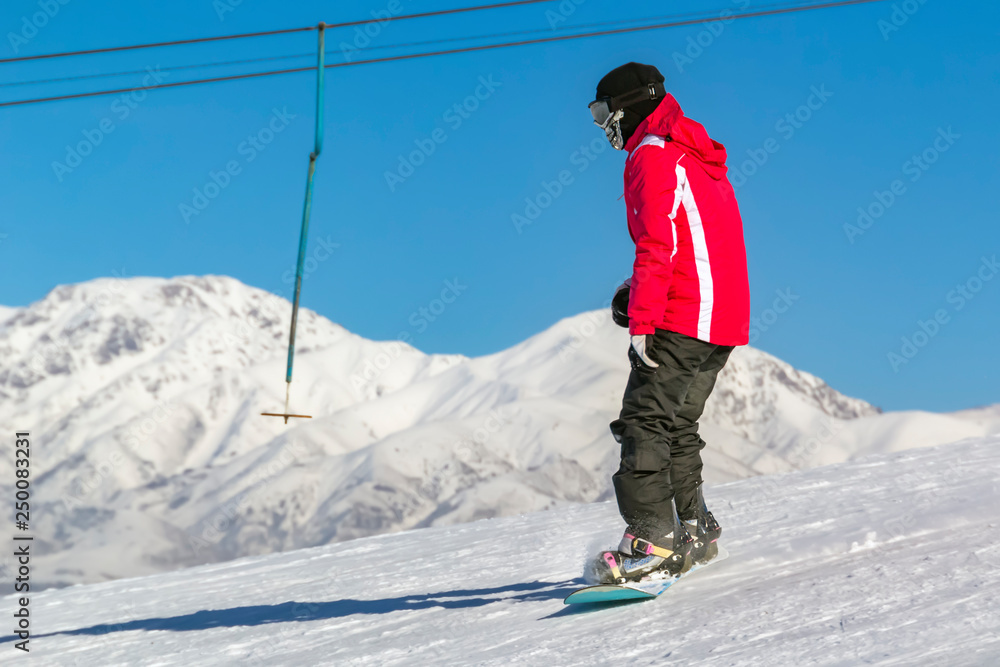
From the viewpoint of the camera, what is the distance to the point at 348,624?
11.3ft

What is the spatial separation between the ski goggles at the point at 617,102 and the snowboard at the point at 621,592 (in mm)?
1678

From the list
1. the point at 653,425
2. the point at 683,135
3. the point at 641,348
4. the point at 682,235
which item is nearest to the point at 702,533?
the point at 653,425

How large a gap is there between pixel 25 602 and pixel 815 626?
4.68 meters

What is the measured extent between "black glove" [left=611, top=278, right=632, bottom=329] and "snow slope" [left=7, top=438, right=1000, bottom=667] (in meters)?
0.98

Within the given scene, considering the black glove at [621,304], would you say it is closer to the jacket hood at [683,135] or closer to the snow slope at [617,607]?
the jacket hood at [683,135]

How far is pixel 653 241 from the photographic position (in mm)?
3020

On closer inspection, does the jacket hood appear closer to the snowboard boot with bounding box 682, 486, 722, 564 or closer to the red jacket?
the red jacket

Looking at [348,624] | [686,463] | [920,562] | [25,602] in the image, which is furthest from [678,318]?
[25,602]

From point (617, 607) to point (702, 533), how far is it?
686mm

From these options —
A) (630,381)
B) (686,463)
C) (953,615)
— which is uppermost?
(630,381)

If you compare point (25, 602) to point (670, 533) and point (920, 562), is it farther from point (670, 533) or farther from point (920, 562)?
point (920, 562)

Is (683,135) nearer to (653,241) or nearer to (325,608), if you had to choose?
(653,241)

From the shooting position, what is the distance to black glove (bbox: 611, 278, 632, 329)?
132 inches

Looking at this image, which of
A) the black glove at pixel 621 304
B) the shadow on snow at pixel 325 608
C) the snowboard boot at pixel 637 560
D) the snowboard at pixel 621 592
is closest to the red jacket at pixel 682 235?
the black glove at pixel 621 304
